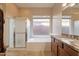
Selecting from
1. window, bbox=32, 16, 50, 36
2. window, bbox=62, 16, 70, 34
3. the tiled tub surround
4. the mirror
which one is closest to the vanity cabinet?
the tiled tub surround

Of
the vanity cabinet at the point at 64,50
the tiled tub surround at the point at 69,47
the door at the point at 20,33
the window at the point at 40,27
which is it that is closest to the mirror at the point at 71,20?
the vanity cabinet at the point at 64,50

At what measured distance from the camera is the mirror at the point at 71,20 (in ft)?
15.3

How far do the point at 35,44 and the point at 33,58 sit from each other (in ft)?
18.9

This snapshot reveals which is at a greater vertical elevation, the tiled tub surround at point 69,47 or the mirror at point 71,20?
the mirror at point 71,20

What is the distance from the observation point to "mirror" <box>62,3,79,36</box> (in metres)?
4.66

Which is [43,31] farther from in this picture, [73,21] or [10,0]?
[10,0]

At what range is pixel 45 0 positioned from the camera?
1.00 meters

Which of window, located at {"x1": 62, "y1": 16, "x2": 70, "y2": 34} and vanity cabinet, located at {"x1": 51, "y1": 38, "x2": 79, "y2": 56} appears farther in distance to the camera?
window, located at {"x1": 62, "y1": 16, "x2": 70, "y2": 34}

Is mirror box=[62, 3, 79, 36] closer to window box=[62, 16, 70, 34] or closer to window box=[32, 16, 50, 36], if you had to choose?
window box=[62, 16, 70, 34]

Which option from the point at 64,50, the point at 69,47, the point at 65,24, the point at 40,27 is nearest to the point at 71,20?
the point at 65,24

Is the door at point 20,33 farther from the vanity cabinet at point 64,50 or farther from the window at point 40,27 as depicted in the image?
the vanity cabinet at point 64,50

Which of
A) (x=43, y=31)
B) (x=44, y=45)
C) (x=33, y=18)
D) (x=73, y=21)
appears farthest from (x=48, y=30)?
(x=73, y=21)

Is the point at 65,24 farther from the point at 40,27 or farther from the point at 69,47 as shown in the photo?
the point at 69,47

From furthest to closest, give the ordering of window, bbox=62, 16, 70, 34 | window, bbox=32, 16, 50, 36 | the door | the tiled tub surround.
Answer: window, bbox=32, 16, 50, 36 < the door < window, bbox=62, 16, 70, 34 < the tiled tub surround
